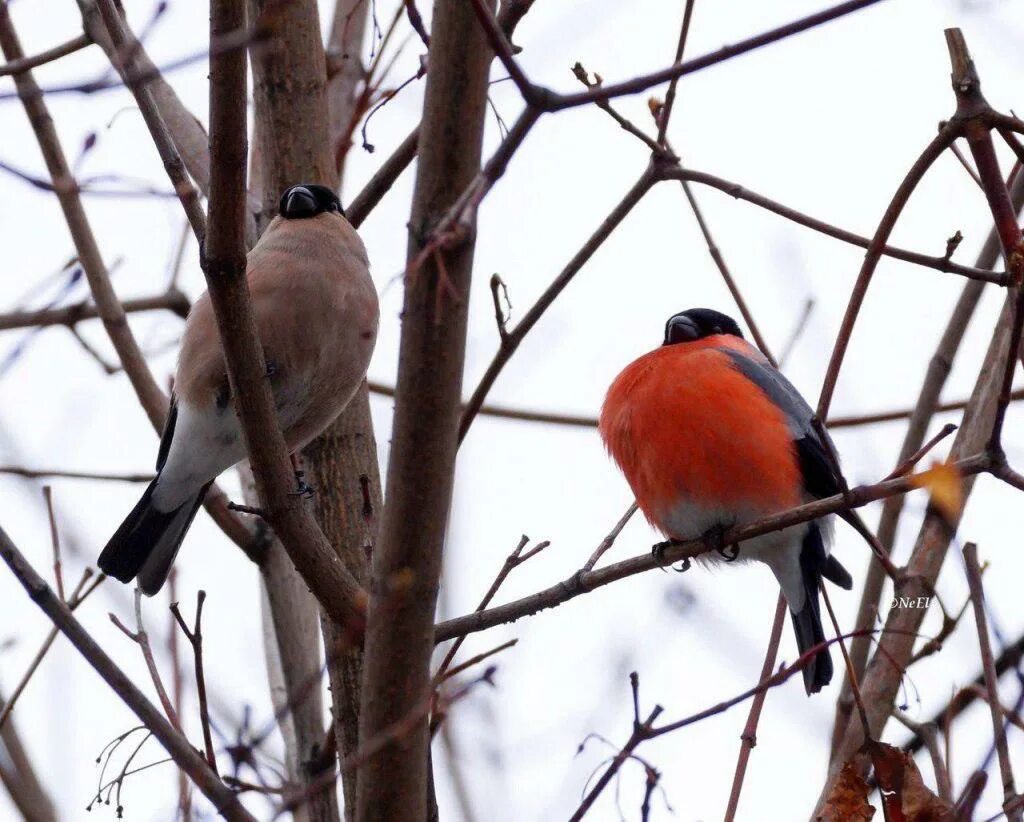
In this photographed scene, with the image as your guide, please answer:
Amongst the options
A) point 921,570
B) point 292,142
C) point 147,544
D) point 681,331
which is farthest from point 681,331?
point 147,544

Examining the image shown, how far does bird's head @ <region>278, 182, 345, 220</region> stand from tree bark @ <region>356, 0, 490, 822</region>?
180 cm

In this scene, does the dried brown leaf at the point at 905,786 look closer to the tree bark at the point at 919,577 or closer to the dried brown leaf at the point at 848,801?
the dried brown leaf at the point at 848,801

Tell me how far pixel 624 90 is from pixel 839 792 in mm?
1390

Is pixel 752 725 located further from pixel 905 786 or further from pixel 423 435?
pixel 423 435

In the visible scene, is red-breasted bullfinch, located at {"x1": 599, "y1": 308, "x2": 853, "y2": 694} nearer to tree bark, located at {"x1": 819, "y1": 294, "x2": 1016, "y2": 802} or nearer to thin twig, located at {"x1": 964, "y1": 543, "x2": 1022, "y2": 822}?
tree bark, located at {"x1": 819, "y1": 294, "x2": 1016, "y2": 802}

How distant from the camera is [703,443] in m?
3.50

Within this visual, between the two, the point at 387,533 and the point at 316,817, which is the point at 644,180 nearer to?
the point at 387,533

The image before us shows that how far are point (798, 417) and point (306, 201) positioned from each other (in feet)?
4.89

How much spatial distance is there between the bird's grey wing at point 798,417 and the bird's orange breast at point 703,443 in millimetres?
31

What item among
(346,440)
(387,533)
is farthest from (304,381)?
(387,533)

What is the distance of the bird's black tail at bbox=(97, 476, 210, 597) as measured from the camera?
3.73m

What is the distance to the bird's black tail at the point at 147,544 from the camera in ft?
12.2

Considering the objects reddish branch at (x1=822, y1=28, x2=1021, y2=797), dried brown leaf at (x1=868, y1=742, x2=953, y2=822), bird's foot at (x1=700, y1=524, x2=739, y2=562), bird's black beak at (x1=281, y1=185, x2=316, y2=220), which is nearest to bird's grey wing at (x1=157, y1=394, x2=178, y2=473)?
bird's black beak at (x1=281, y1=185, x2=316, y2=220)

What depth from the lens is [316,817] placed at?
9.52 ft
